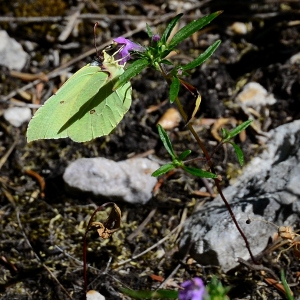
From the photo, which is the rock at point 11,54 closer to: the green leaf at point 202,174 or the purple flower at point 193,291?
the green leaf at point 202,174

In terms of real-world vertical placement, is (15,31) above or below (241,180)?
above

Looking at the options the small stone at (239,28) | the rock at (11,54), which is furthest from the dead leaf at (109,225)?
the small stone at (239,28)

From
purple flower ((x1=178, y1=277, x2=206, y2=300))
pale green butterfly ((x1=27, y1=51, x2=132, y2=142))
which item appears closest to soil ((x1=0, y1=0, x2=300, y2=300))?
pale green butterfly ((x1=27, y1=51, x2=132, y2=142))

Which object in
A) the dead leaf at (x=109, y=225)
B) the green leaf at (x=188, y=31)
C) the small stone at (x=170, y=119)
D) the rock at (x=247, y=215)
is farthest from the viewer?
the small stone at (x=170, y=119)

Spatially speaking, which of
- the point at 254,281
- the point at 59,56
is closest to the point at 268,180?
the point at 254,281

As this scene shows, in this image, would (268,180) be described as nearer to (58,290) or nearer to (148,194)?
(148,194)

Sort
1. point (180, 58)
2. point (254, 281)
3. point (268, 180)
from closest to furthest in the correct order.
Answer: point (254, 281)
point (268, 180)
point (180, 58)
